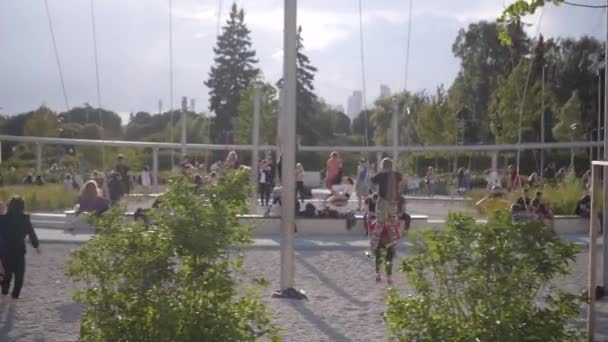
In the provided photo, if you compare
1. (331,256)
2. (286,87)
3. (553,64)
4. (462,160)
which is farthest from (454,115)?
(286,87)

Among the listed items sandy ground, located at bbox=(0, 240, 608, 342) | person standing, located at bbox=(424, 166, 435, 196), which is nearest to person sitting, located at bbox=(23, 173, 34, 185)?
person standing, located at bbox=(424, 166, 435, 196)

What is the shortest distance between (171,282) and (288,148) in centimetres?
647

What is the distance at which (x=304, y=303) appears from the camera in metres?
11.8

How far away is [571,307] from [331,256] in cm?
1196

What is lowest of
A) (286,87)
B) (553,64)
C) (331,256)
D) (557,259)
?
(331,256)

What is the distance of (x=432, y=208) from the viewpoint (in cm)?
3162

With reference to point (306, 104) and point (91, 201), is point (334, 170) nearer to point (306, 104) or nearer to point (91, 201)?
point (91, 201)

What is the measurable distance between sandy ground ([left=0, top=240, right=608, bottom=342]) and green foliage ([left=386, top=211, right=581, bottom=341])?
12.0 ft

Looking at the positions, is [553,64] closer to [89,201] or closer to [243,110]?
[243,110]

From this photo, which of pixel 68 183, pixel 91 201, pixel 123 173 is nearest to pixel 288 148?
pixel 91 201

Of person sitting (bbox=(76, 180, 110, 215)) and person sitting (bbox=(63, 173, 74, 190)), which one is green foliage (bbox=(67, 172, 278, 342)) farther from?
person sitting (bbox=(63, 173, 74, 190))

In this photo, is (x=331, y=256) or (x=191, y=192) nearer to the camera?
(x=191, y=192)

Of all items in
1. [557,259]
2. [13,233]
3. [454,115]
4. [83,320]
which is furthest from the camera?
[454,115]

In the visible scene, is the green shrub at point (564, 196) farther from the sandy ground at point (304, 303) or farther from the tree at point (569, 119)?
the tree at point (569, 119)
